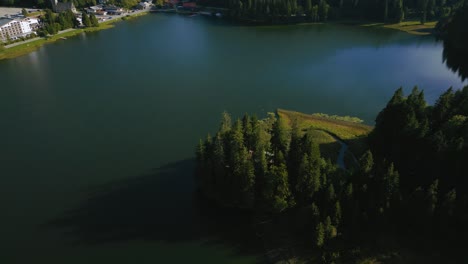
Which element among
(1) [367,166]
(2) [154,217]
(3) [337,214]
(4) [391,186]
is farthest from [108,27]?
(4) [391,186]

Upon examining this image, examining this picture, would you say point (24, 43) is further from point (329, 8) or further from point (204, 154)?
point (329, 8)

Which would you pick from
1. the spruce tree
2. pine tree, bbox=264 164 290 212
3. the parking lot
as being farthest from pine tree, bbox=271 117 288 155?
the parking lot

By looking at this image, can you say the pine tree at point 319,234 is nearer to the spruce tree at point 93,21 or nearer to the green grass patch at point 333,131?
the green grass patch at point 333,131

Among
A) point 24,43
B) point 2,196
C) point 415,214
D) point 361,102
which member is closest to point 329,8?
point 361,102

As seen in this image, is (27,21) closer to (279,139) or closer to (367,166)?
(279,139)

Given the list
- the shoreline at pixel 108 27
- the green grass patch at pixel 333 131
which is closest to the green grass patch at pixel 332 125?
the green grass patch at pixel 333 131

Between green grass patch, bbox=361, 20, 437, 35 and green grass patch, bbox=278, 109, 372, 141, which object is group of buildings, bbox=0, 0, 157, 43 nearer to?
green grass patch, bbox=278, 109, 372, 141
